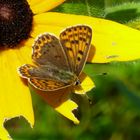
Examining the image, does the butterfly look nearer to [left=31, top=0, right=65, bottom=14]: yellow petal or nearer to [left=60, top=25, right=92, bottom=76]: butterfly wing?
[left=60, top=25, right=92, bottom=76]: butterfly wing

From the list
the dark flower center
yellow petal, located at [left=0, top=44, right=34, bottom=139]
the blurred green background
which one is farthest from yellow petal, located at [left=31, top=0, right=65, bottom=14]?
the blurred green background

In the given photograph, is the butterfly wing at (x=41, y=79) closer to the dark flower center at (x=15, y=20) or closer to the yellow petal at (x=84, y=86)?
the yellow petal at (x=84, y=86)

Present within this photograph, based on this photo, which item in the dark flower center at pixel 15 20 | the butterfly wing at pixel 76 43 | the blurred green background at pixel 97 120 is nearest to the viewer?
the butterfly wing at pixel 76 43

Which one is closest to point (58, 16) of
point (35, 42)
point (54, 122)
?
point (35, 42)

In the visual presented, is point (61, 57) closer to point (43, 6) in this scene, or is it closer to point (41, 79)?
point (41, 79)

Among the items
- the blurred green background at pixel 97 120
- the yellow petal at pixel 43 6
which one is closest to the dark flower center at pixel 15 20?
the yellow petal at pixel 43 6

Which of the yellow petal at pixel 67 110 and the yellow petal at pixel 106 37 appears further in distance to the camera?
the yellow petal at pixel 106 37
